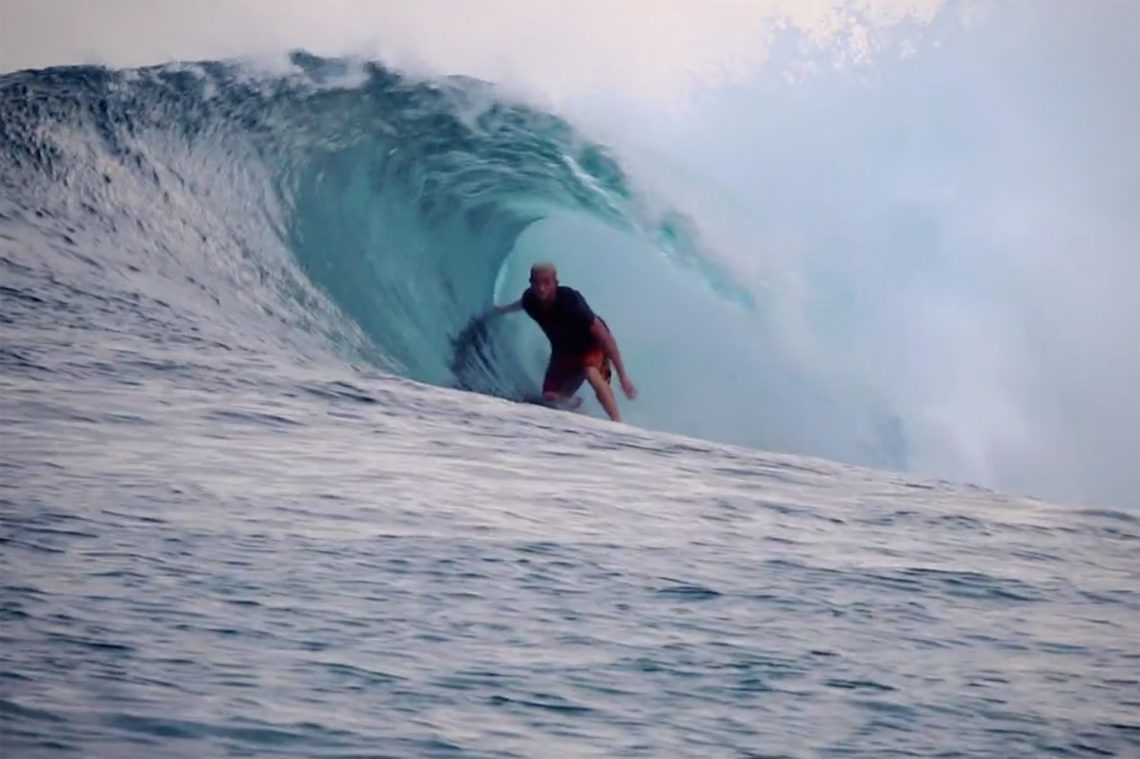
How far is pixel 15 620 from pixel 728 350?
342cm

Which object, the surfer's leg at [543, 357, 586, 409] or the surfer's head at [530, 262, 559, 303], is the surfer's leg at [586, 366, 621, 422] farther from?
the surfer's head at [530, 262, 559, 303]

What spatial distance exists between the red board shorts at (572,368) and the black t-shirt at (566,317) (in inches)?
0.7

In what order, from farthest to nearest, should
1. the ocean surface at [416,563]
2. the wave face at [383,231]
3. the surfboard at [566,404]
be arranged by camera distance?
the surfboard at [566,404], the wave face at [383,231], the ocean surface at [416,563]

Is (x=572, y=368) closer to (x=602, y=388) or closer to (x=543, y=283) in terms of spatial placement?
(x=602, y=388)

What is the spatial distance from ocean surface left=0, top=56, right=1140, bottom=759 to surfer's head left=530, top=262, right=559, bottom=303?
465 millimetres

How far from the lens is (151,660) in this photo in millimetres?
1300

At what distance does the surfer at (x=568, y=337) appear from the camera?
136 inches

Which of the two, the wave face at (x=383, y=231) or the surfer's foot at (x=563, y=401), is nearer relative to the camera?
the wave face at (x=383, y=231)

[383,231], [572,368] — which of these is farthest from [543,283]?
[383,231]

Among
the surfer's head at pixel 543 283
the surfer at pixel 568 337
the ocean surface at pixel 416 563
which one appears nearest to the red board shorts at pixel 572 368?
the surfer at pixel 568 337

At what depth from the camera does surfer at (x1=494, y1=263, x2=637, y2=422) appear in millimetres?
3443

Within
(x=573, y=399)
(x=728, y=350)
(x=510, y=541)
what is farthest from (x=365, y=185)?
(x=510, y=541)

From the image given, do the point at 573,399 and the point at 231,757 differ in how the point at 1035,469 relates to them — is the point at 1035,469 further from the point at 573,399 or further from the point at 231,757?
the point at 231,757

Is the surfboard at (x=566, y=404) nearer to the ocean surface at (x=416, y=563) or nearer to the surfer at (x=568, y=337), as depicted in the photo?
the surfer at (x=568, y=337)
